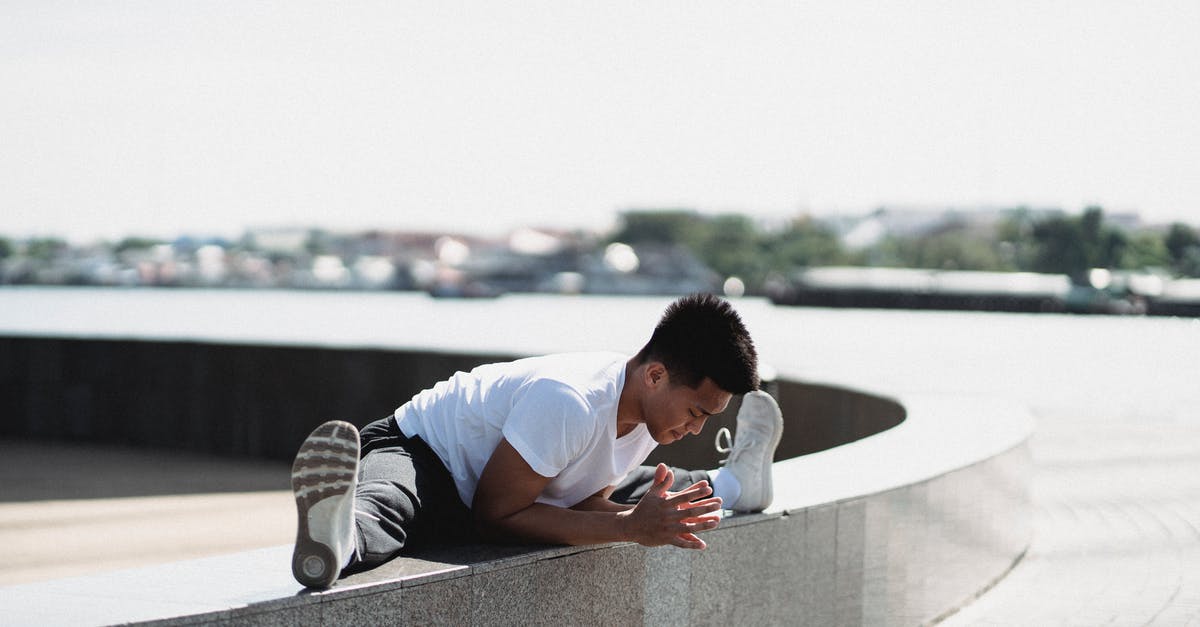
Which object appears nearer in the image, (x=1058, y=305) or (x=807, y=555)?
(x=807, y=555)

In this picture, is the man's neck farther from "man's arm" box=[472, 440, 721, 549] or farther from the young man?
"man's arm" box=[472, 440, 721, 549]

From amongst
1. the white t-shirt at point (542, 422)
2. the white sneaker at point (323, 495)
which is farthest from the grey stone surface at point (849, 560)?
the white sneaker at point (323, 495)

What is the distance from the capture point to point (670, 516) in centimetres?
354

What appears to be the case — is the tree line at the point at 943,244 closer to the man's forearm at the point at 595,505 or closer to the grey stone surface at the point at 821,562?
the grey stone surface at the point at 821,562

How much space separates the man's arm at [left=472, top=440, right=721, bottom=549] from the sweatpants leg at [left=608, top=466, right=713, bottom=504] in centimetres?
78

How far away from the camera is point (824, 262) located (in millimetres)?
159375

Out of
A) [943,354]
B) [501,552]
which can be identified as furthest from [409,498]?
[943,354]

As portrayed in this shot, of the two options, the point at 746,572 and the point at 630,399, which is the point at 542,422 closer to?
the point at 630,399

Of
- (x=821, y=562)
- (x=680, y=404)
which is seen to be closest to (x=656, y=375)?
(x=680, y=404)

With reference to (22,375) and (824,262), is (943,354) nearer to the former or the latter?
(22,375)

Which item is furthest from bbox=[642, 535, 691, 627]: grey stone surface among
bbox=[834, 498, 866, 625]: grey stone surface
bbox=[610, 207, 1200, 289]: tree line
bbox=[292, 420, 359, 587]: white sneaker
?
bbox=[610, 207, 1200, 289]: tree line

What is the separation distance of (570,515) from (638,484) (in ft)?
3.09

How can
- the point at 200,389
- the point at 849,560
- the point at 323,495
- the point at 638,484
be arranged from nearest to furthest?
the point at 323,495, the point at 638,484, the point at 849,560, the point at 200,389

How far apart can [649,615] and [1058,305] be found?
98.5 meters
